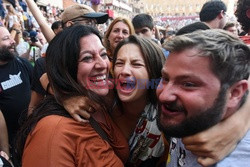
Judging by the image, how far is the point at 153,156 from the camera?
5.95 feet

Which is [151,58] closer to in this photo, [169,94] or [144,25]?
[169,94]

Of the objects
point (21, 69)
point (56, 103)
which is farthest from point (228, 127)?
point (21, 69)

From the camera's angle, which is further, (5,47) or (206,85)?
(5,47)

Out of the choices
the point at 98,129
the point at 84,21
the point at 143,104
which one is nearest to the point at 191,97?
the point at 98,129

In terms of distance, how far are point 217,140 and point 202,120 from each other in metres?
0.11

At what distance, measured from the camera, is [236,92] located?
1145 millimetres

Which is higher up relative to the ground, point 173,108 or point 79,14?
point 79,14

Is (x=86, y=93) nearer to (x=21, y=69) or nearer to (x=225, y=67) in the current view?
(x=225, y=67)

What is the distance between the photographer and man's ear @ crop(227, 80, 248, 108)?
44.3 inches

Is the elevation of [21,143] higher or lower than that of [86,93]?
lower

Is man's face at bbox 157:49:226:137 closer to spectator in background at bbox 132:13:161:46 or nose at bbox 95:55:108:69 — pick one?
nose at bbox 95:55:108:69

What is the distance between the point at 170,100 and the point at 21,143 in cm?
103

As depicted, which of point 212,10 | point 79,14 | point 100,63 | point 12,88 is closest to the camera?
point 100,63

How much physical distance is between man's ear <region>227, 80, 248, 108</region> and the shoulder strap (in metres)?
0.78
